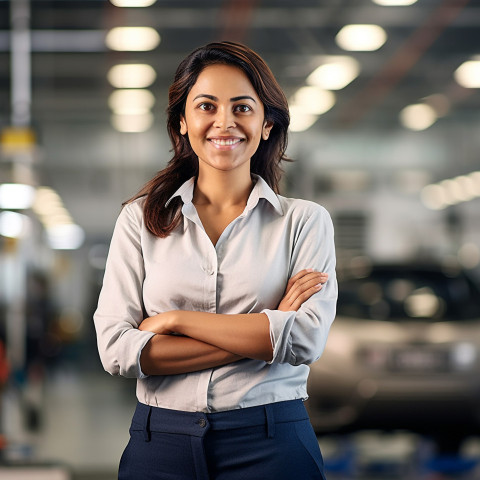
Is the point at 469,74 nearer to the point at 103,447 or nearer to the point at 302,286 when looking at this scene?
the point at 103,447

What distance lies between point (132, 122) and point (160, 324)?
13984mm

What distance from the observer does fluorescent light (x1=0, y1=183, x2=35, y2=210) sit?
406 inches

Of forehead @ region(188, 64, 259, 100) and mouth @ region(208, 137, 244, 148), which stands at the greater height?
forehead @ region(188, 64, 259, 100)

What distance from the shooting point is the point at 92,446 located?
26.3 feet

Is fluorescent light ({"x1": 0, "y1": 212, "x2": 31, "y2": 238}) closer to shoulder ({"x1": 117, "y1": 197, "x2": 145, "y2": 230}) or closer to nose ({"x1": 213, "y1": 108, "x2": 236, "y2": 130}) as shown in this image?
shoulder ({"x1": 117, "y1": 197, "x2": 145, "y2": 230})

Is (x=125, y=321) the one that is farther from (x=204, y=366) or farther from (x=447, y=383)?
(x=447, y=383)

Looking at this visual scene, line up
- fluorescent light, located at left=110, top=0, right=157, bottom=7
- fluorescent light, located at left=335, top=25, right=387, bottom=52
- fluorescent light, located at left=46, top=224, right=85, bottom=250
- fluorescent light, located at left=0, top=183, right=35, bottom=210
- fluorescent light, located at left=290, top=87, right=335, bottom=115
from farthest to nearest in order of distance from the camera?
1. fluorescent light, located at left=46, top=224, right=85, bottom=250
2. fluorescent light, located at left=290, top=87, right=335, bottom=115
3. fluorescent light, located at left=335, top=25, right=387, bottom=52
4. fluorescent light, located at left=0, top=183, right=35, bottom=210
5. fluorescent light, located at left=110, top=0, right=157, bottom=7

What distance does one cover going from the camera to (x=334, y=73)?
12812 millimetres

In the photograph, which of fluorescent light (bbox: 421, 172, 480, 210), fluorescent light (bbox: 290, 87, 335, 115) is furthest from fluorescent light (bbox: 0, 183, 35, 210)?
fluorescent light (bbox: 421, 172, 480, 210)

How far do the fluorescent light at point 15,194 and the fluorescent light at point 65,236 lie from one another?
29.9ft

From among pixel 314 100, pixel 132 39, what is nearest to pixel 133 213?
pixel 132 39

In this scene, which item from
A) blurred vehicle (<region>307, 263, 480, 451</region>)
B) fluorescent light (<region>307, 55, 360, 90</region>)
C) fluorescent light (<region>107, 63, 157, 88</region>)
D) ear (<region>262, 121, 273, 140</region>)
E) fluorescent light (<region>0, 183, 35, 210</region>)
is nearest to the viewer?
ear (<region>262, 121, 273, 140</region>)

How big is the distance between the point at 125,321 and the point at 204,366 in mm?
196

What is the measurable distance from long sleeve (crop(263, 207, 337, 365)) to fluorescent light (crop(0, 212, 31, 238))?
972 centimetres
